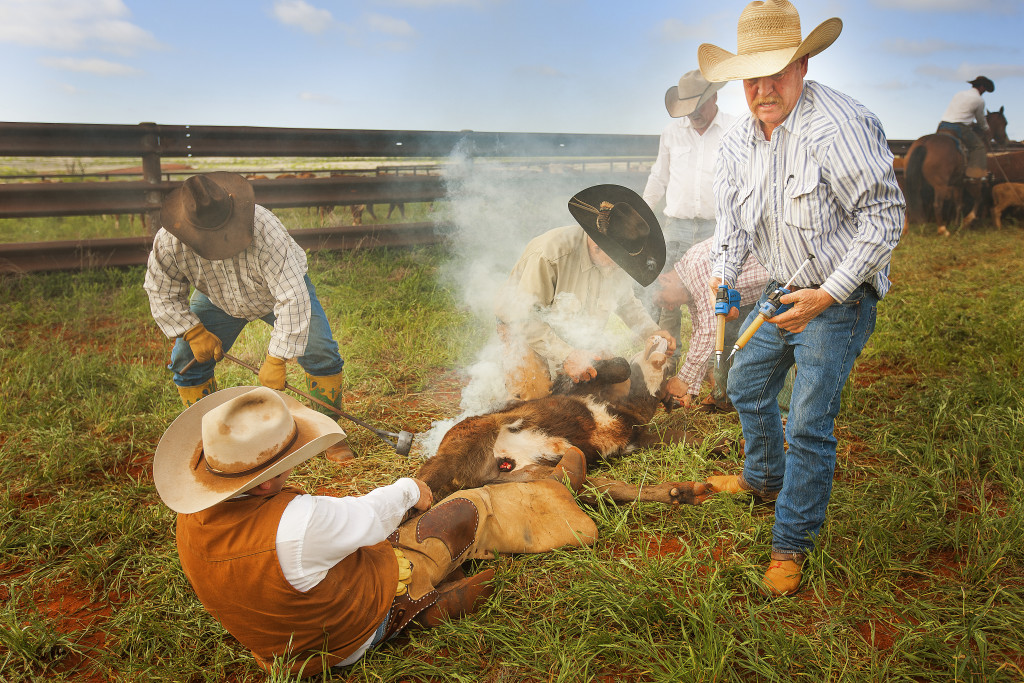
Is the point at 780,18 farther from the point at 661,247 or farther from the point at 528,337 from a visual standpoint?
the point at 528,337

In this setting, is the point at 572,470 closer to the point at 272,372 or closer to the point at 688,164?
the point at 272,372

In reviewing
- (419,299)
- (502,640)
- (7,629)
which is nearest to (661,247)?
(502,640)

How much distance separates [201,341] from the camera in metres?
3.86

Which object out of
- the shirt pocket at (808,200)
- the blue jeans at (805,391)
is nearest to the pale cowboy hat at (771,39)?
the shirt pocket at (808,200)

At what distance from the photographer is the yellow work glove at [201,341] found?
3836mm

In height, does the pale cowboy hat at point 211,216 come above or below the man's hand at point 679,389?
above

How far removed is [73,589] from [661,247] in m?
3.63

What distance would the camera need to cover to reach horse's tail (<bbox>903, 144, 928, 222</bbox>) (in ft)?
40.4

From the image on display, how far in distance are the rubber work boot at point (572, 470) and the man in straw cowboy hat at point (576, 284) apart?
1.92 feet

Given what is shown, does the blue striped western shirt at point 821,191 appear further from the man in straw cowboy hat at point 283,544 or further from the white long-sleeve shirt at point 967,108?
the white long-sleeve shirt at point 967,108

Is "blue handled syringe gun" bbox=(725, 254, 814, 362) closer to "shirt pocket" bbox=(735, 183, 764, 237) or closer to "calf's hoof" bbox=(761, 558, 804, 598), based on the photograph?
"shirt pocket" bbox=(735, 183, 764, 237)

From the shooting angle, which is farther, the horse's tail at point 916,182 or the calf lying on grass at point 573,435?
the horse's tail at point 916,182

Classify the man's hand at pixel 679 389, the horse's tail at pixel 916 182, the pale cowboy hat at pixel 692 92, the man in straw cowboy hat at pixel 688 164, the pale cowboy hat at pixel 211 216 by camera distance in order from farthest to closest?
the horse's tail at pixel 916 182
the man in straw cowboy hat at pixel 688 164
the pale cowboy hat at pixel 692 92
the man's hand at pixel 679 389
the pale cowboy hat at pixel 211 216

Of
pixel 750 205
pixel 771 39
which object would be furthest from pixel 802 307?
pixel 771 39
